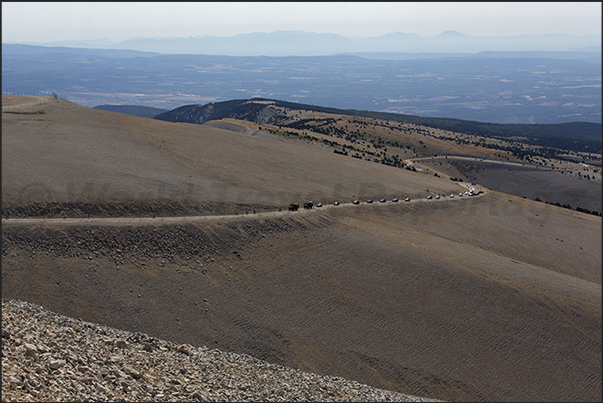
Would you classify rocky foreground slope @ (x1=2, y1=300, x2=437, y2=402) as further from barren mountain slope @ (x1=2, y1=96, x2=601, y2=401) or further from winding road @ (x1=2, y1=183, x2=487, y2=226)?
winding road @ (x1=2, y1=183, x2=487, y2=226)

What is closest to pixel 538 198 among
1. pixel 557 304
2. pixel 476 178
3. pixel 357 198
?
pixel 476 178

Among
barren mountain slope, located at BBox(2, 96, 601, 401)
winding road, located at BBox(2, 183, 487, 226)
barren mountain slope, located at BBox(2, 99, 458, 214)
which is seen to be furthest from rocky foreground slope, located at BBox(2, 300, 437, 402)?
barren mountain slope, located at BBox(2, 99, 458, 214)

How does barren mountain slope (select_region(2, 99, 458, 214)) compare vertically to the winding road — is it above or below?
above

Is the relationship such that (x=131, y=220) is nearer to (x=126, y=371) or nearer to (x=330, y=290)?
(x=330, y=290)

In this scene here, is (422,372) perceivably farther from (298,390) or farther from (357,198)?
(357,198)

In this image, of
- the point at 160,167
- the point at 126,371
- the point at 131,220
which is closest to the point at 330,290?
the point at 131,220

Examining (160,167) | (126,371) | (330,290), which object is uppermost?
(160,167)
